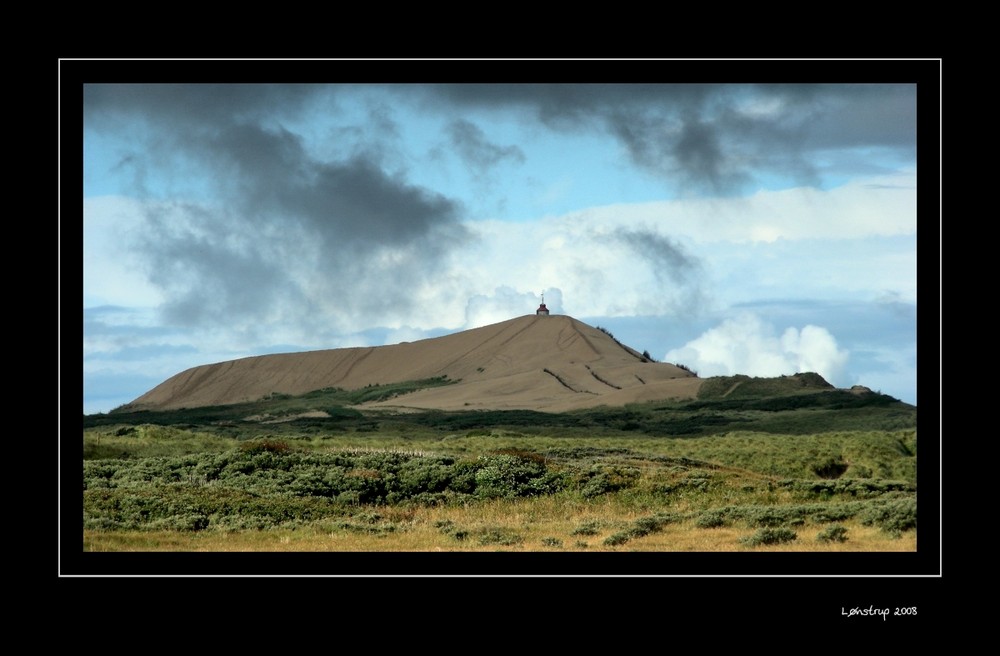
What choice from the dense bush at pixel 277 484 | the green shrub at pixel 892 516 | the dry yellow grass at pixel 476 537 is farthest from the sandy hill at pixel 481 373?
the green shrub at pixel 892 516

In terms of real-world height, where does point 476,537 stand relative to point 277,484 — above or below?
below

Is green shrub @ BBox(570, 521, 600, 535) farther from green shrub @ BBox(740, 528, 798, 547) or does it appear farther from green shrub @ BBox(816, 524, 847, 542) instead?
green shrub @ BBox(816, 524, 847, 542)

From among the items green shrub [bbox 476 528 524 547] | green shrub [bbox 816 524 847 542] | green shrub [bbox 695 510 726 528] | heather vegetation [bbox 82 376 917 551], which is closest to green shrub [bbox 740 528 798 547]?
heather vegetation [bbox 82 376 917 551]

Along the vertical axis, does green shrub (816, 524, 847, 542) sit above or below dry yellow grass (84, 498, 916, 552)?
above

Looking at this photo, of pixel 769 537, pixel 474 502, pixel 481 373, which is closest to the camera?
pixel 769 537

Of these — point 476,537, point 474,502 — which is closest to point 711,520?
point 476,537

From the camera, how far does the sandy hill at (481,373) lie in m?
101

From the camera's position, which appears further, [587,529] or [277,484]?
[277,484]

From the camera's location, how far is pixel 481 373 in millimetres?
121062

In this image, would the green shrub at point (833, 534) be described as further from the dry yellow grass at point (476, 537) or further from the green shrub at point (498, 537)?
the green shrub at point (498, 537)

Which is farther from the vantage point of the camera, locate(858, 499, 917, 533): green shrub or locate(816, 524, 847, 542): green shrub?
locate(858, 499, 917, 533): green shrub

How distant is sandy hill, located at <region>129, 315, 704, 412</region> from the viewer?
332 ft

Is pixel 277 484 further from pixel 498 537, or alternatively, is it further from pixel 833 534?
pixel 833 534
